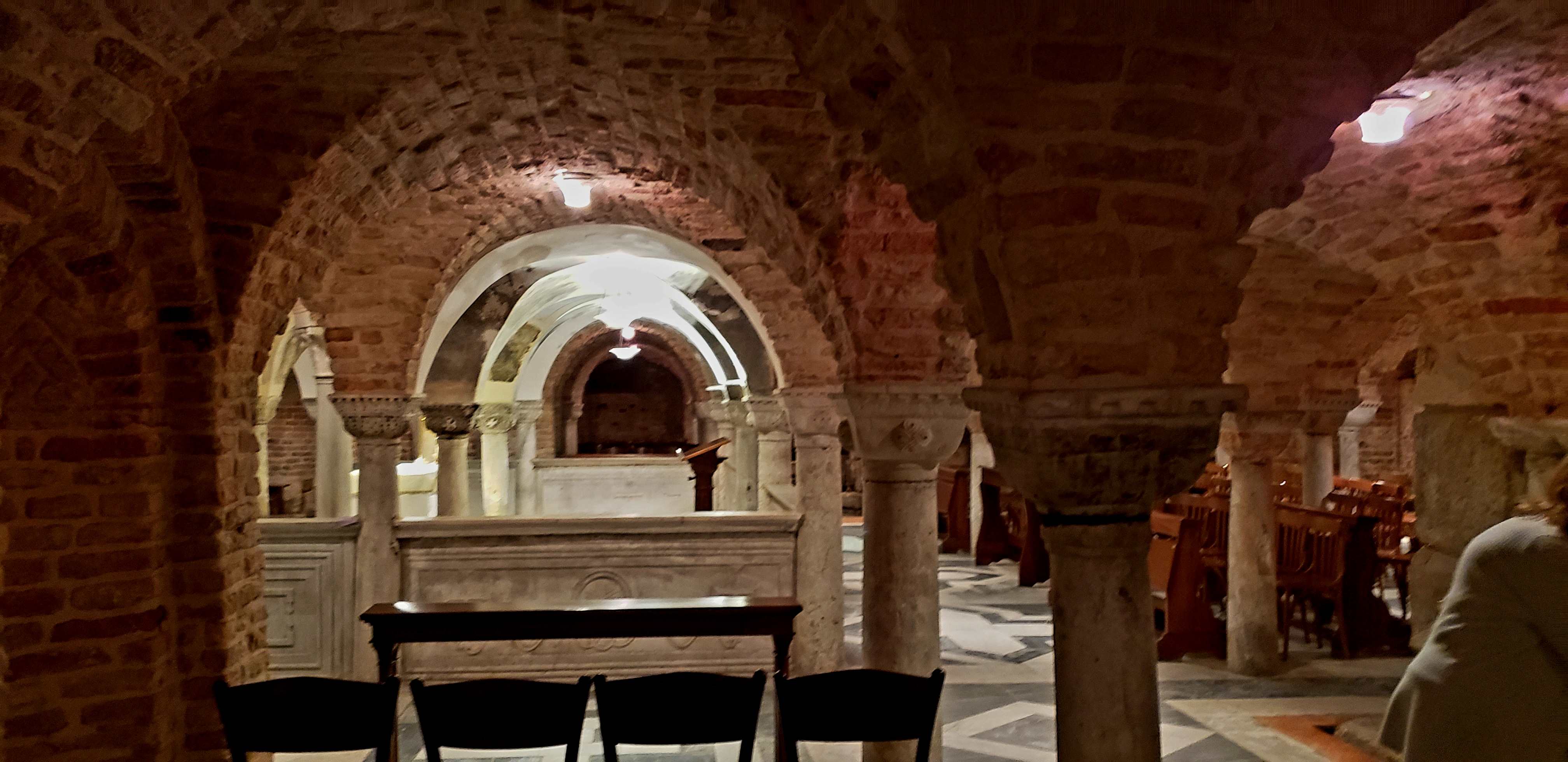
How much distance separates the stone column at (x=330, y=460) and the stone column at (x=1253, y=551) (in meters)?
6.84

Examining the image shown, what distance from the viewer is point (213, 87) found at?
3711mm

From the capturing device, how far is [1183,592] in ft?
23.4

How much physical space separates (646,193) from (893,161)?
392cm

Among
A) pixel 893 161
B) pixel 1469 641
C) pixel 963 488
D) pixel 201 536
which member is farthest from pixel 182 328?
pixel 963 488

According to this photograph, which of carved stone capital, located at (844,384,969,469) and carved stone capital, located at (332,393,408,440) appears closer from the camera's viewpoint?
carved stone capital, located at (844,384,969,469)

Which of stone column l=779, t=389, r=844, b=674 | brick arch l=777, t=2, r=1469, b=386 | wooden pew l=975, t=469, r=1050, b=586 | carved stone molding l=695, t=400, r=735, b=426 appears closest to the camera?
brick arch l=777, t=2, r=1469, b=386

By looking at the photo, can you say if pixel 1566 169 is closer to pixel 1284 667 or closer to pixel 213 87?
pixel 1284 667

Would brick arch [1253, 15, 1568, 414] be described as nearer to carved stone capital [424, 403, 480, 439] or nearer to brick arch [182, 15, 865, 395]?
brick arch [182, 15, 865, 395]

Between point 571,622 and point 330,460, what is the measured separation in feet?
17.6

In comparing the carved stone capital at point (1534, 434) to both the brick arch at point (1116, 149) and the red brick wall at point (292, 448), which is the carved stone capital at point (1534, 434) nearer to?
the brick arch at point (1116, 149)

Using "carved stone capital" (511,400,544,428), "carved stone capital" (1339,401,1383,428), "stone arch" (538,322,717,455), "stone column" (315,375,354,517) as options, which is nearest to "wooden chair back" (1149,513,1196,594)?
"carved stone capital" (1339,401,1383,428)

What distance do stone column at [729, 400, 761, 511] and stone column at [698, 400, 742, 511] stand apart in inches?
2.6

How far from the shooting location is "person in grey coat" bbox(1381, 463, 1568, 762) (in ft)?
7.68

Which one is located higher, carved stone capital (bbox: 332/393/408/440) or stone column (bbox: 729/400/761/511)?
carved stone capital (bbox: 332/393/408/440)
